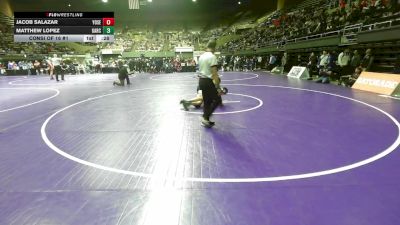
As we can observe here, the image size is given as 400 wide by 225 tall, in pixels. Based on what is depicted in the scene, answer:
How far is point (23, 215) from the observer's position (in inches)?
122

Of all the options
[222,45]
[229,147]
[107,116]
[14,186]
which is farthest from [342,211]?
[222,45]

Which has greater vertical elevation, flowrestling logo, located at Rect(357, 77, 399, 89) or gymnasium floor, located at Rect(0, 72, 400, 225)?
flowrestling logo, located at Rect(357, 77, 399, 89)

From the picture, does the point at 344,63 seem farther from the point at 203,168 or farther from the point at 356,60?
the point at 203,168

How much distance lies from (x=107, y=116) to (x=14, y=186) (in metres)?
4.36

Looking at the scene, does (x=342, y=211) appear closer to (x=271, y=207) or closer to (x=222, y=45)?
Answer: (x=271, y=207)

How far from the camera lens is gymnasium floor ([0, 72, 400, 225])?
3.11 meters

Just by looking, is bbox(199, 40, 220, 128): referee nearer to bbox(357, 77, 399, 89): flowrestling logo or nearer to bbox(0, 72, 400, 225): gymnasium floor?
bbox(0, 72, 400, 225): gymnasium floor

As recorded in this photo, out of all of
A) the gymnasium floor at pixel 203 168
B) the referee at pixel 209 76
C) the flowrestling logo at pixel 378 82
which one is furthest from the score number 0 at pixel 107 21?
the flowrestling logo at pixel 378 82

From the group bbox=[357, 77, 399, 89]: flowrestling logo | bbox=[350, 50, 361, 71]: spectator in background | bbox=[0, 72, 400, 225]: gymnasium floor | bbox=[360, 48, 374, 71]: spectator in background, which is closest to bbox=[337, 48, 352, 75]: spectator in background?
bbox=[350, 50, 361, 71]: spectator in background
